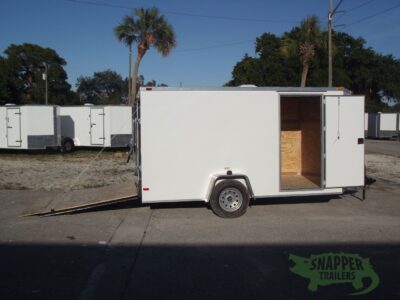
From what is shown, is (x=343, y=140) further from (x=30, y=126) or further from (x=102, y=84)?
(x=102, y=84)

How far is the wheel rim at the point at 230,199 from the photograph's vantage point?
349 inches

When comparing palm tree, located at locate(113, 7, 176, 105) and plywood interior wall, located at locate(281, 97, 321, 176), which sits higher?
palm tree, located at locate(113, 7, 176, 105)

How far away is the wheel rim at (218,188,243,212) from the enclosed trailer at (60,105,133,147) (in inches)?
651

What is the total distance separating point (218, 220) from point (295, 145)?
4.32 meters

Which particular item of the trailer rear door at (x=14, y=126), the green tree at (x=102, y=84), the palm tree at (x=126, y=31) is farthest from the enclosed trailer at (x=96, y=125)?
the green tree at (x=102, y=84)

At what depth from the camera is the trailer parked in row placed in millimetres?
24797

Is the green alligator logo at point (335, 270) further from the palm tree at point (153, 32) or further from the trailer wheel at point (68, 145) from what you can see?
the palm tree at point (153, 32)

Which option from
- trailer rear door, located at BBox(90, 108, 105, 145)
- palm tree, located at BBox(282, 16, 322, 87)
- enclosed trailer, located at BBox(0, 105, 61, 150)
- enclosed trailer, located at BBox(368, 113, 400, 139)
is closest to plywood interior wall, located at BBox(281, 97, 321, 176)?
enclosed trailer, located at BBox(0, 105, 61, 150)

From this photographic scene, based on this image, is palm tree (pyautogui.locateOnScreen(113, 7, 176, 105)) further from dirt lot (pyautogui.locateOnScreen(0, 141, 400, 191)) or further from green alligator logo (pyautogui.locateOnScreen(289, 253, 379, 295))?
green alligator logo (pyautogui.locateOnScreen(289, 253, 379, 295))

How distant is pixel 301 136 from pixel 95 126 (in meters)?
15.3

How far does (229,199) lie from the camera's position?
8930 mm

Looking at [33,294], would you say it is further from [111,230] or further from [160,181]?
[160,181]

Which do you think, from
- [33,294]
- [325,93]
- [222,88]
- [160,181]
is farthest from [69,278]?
[325,93]

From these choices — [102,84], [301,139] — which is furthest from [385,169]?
[102,84]
